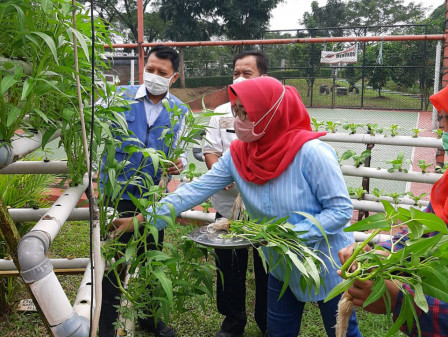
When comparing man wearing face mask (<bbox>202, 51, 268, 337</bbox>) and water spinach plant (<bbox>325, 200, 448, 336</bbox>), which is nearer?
water spinach plant (<bbox>325, 200, 448, 336</bbox>)

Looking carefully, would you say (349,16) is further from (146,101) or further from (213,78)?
(146,101)

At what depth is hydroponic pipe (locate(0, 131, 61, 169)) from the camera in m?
1.18

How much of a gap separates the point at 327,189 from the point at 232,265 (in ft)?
3.72

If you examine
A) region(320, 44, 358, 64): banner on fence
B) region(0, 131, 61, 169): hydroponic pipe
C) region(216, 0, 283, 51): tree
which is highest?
region(216, 0, 283, 51): tree

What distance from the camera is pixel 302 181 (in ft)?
6.37

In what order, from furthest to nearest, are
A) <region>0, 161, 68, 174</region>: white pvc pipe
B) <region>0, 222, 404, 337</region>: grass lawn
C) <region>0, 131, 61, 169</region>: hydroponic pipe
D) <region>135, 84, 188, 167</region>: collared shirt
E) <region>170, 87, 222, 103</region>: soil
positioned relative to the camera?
A: <region>170, 87, 222, 103</region>: soil < <region>0, 222, 404, 337</region>: grass lawn < <region>135, 84, 188, 167</region>: collared shirt < <region>0, 161, 68, 174</region>: white pvc pipe < <region>0, 131, 61, 169</region>: hydroponic pipe

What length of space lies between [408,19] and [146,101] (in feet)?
74.7

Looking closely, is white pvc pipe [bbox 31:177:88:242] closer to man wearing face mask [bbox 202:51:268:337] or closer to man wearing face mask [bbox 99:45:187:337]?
man wearing face mask [bbox 99:45:187:337]

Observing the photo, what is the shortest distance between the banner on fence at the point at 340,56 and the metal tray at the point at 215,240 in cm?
395

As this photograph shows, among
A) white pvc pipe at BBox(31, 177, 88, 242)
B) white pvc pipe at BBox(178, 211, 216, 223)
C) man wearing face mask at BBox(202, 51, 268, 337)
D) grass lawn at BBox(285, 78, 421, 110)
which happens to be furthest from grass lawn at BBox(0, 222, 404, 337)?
grass lawn at BBox(285, 78, 421, 110)

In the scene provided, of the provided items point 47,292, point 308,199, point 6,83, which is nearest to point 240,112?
point 308,199

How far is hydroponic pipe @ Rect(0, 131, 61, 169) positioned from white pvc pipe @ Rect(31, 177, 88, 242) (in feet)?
0.54

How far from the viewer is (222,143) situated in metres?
3.00

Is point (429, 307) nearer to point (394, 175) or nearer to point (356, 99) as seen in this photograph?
point (394, 175)
